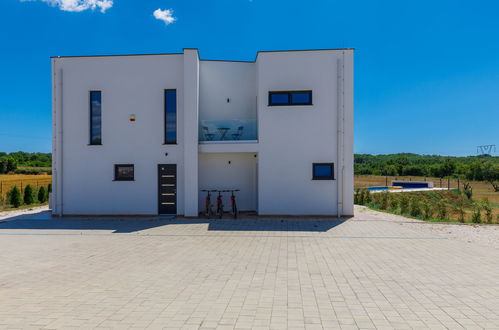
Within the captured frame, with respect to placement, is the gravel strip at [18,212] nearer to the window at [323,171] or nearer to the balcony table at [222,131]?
the balcony table at [222,131]

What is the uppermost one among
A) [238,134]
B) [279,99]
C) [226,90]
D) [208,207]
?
[226,90]

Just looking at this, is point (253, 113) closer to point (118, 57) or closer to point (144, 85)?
point (144, 85)

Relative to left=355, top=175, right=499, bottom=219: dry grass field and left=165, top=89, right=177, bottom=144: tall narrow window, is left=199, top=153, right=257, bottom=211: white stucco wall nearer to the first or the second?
left=165, top=89, right=177, bottom=144: tall narrow window

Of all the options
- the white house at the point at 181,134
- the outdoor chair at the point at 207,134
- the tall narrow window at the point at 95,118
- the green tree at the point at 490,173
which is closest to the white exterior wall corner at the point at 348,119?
the white house at the point at 181,134

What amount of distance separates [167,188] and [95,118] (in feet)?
12.9

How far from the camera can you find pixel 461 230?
30.3 feet

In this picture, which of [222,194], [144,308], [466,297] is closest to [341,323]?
[466,297]

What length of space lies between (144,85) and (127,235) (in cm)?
588

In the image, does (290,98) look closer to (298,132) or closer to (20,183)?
(298,132)

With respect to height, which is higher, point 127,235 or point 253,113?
point 253,113

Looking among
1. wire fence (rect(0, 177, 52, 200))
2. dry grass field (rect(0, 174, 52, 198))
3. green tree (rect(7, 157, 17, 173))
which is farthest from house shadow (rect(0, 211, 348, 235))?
green tree (rect(7, 157, 17, 173))

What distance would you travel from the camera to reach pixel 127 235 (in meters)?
8.52

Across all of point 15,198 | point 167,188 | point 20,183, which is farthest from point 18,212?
point 20,183

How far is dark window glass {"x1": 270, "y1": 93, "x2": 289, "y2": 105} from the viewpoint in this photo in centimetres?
1121
